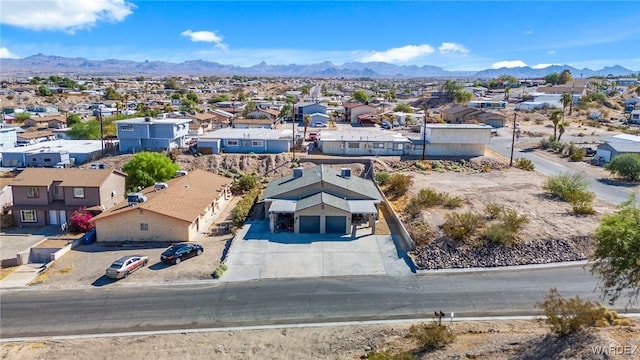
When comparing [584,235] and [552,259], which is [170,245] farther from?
[584,235]

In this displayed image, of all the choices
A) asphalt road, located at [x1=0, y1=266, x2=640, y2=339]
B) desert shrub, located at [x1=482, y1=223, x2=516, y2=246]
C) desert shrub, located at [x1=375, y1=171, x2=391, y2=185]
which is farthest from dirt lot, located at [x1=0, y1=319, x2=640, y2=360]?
desert shrub, located at [x1=375, y1=171, x2=391, y2=185]

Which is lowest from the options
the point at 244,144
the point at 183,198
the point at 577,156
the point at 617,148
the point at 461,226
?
the point at 461,226

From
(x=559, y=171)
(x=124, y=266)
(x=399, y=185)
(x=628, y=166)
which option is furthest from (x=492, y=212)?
(x=124, y=266)

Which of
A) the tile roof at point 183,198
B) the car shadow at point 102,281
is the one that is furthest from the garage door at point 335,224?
the car shadow at point 102,281

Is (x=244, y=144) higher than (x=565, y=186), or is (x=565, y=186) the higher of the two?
(x=244, y=144)

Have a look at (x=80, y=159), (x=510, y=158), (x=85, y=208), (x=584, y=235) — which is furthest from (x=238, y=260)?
(x=510, y=158)

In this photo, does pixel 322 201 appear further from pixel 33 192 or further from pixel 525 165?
pixel 525 165

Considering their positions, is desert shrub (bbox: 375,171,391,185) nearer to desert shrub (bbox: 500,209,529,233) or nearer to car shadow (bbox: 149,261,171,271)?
desert shrub (bbox: 500,209,529,233)
